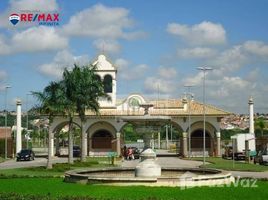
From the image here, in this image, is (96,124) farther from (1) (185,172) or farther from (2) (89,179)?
(2) (89,179)

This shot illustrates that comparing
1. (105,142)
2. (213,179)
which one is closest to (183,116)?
(105,142)

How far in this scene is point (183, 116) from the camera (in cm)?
6306

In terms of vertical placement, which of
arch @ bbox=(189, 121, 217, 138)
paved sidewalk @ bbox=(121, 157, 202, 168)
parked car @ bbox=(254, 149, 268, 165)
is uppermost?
arch @ bbox=(189, 121, 217, 138)

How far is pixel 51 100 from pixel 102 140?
2571 cm

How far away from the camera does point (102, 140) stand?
6494cm

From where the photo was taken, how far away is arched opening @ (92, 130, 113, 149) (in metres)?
64.8

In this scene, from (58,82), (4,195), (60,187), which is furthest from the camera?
(58,82)

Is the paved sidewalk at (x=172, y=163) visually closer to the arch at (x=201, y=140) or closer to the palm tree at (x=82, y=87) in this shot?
the palm tree at (x=82, y=87)

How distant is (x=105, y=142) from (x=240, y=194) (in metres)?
47.7

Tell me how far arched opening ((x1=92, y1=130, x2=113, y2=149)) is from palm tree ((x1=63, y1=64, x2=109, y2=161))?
731 inches

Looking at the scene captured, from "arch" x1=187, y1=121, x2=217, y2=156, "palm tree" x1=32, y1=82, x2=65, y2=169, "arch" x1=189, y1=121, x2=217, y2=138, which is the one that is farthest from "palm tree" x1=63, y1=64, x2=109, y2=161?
"arch" x1=187, y1=121, x2=217, y2=156

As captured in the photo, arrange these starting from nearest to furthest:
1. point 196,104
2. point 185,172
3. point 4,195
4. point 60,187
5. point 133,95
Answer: point 4,195, point 60,187, point 185,172, point 133,95, point 196,104

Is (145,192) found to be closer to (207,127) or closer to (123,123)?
(123,123)

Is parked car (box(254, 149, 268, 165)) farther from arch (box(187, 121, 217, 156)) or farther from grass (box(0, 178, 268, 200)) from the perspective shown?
grass (box(0, 178, 268, 200))
